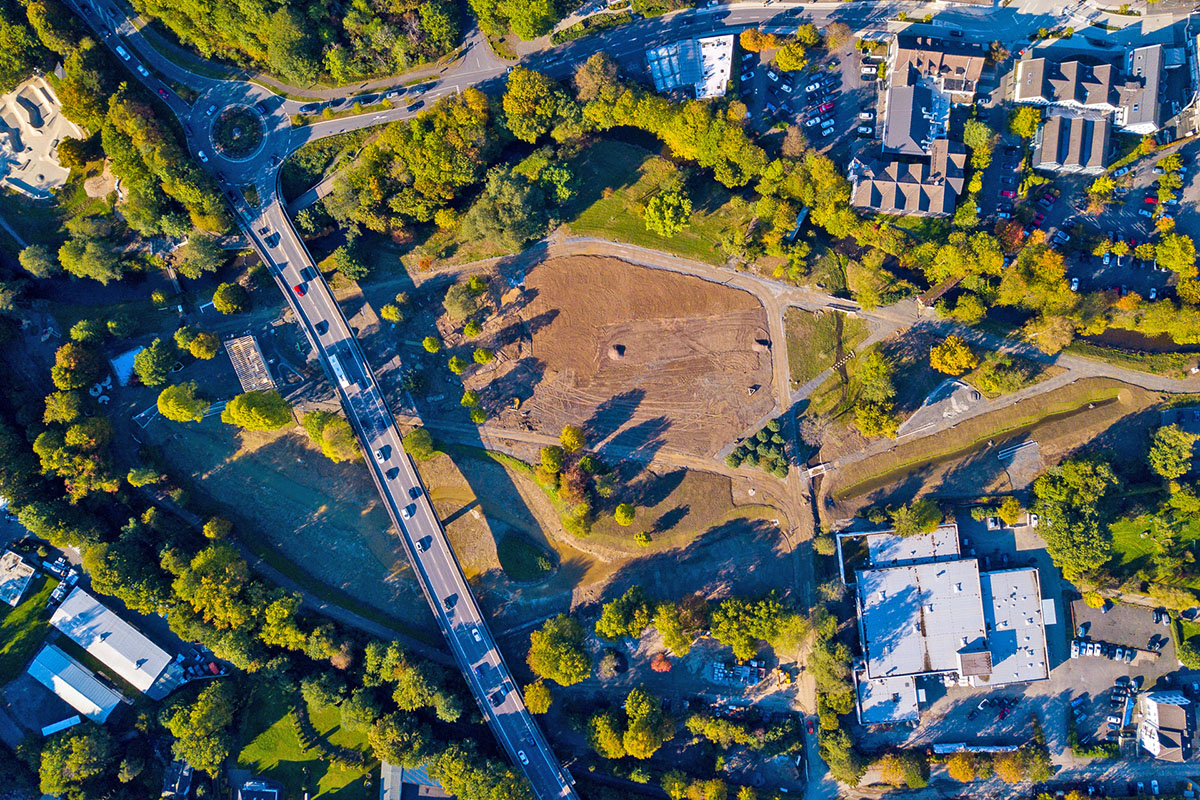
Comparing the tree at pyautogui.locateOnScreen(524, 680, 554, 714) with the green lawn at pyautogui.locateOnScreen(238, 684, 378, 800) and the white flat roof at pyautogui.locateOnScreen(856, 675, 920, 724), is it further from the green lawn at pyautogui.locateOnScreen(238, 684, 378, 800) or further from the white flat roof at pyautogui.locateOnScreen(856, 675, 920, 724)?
the white flat roof at pyautogui.locateOnScreen(856, 675, 920, 724)

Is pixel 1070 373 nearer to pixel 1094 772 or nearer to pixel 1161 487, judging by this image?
pixel 1161 487

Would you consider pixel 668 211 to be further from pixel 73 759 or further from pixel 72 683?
pixel 73 759

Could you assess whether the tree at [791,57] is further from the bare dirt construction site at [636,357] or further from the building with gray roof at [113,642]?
the building with gray roof at [113,642]

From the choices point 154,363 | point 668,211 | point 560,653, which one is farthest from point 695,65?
point 154,363

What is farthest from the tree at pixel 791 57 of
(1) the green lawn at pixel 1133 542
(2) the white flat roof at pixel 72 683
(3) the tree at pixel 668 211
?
(2) the white flat roof at pixel 72 683

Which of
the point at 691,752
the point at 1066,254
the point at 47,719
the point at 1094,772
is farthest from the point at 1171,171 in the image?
the point at 47,719
